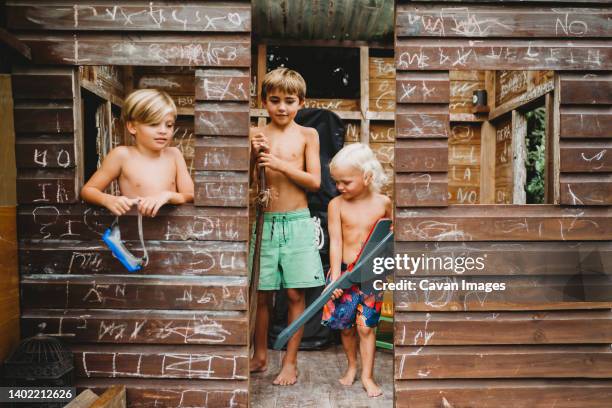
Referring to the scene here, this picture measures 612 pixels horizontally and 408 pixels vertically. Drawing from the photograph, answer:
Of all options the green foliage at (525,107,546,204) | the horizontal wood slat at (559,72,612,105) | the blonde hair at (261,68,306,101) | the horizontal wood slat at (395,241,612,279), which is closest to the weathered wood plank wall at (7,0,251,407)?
the blonde hair at (261,68,306,101)

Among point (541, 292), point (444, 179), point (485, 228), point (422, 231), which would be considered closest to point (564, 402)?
point (541, 292)

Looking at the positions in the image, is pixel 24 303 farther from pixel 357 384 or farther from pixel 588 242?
pixel 588 242

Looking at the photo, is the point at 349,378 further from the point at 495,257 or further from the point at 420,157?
the point at 420,157

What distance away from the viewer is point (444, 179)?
301cm

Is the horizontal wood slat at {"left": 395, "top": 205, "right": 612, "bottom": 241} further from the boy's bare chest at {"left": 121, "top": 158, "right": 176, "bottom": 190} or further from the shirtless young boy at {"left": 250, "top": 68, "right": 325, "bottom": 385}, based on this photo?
the boy's bare chest at {"left": 121, "top": 158, "right": 176, "bottom": 190}

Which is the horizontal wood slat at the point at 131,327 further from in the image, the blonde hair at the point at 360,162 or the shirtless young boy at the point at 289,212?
the blonde hair at the point at 360,162

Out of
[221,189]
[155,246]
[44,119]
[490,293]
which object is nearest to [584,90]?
[490,293]

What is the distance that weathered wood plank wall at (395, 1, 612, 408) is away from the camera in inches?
117

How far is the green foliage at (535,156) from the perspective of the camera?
16.3ft

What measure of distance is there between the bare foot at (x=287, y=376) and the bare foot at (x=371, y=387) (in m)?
0.51

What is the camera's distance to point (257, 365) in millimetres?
3834

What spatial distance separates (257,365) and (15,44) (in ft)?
8.82

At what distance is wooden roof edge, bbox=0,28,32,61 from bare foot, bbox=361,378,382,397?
2.96 m

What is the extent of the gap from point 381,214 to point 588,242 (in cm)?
131
